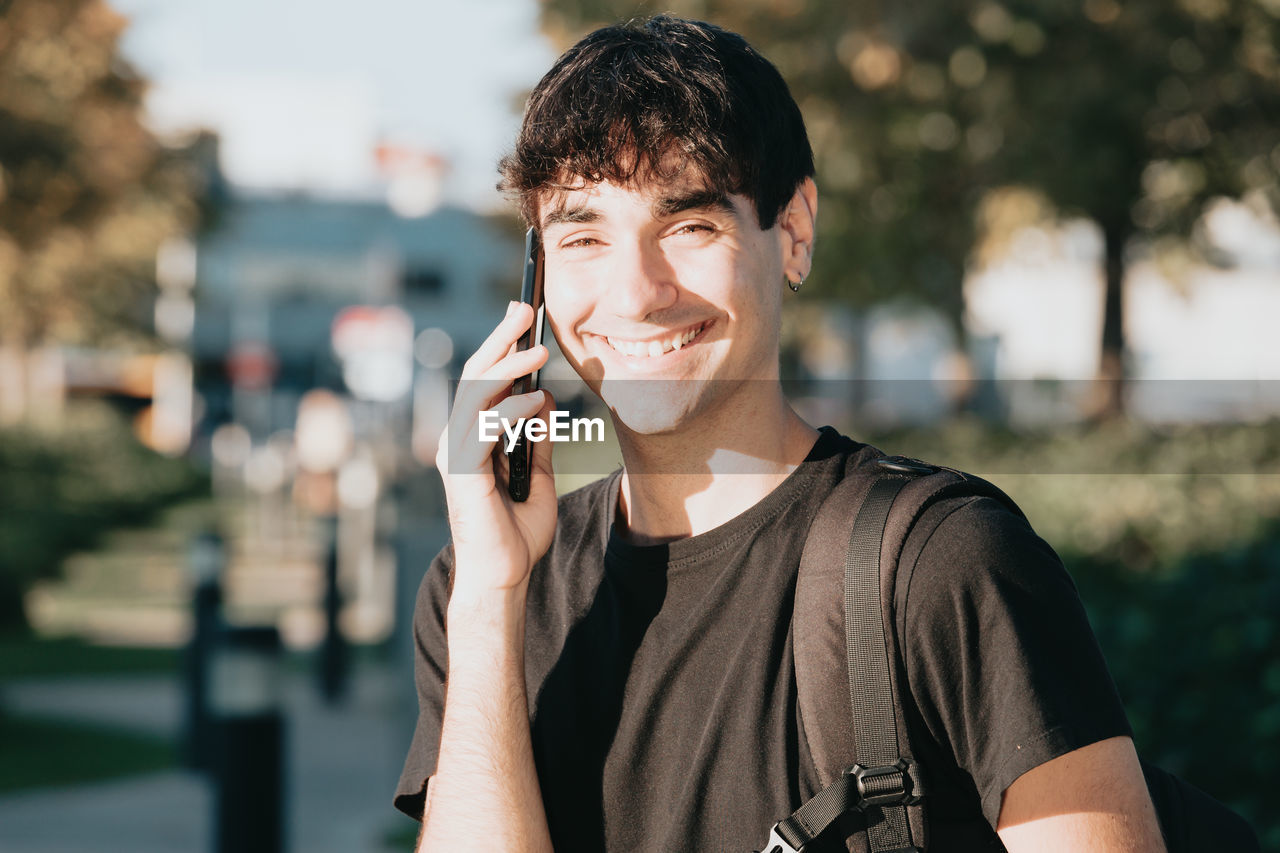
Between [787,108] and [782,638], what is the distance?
879mm

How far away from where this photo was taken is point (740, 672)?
1.99 meters

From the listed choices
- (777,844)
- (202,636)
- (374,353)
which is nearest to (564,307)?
(777,844)

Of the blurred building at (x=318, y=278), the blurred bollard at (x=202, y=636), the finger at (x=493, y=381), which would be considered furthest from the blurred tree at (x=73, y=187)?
the blurred building at (x=318, y=278)

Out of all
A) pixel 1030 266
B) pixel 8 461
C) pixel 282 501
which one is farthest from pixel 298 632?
pixel 1030 266

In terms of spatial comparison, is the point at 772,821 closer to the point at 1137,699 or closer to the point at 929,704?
the point at 929,704

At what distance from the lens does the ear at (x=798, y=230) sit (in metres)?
2.34

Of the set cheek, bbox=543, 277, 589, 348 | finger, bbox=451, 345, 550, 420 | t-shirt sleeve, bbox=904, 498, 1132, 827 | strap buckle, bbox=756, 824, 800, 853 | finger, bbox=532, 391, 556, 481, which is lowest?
strap buckle, bbox=756, 824, 800, 853

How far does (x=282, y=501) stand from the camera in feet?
70.7

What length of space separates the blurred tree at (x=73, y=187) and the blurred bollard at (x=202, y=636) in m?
7.51

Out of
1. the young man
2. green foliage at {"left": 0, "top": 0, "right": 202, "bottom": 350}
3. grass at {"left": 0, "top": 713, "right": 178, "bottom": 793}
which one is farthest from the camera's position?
green foliage at {"left": 0, "top": 0, "right": 202, "bottom": 350}

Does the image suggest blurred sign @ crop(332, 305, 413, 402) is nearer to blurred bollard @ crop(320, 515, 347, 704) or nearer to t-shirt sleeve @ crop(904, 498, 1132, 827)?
blurred bollard @ crop(320, 515, 347, 704)

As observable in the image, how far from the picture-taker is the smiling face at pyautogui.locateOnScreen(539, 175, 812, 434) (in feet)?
7.18

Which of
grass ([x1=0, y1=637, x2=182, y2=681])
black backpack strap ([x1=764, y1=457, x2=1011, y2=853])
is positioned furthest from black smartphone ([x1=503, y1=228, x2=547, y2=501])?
grass ([x1=0, y1=637, x2=182, y2=681])

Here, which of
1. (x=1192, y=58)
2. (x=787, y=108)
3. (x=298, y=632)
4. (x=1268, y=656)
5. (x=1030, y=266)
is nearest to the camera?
(x=787, y=108)
